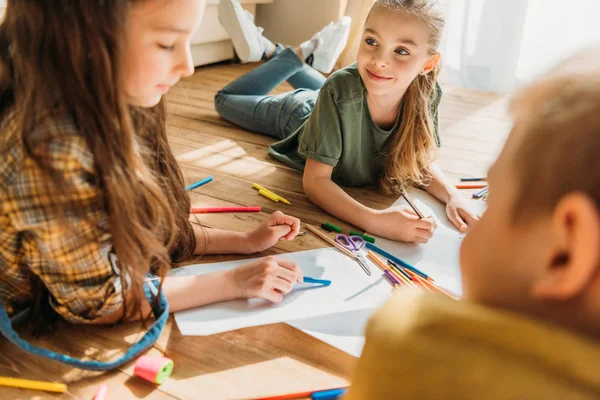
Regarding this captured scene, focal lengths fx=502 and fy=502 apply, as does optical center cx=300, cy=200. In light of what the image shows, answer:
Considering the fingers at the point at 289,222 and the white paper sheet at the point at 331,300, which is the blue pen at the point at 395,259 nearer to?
the white paper sheet at the point at 331,300

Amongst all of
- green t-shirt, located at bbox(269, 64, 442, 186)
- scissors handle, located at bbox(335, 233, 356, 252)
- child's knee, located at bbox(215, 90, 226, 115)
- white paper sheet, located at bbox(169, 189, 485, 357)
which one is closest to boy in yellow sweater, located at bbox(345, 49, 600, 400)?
white paper sheet, located at bbox(169, 189, 485, 357)

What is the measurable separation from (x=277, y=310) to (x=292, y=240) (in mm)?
238

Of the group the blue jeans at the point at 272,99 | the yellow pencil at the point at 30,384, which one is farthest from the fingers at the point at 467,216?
the yellow pencil at the point at 30,384

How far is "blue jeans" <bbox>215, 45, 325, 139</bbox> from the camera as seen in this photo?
1528 millimetres

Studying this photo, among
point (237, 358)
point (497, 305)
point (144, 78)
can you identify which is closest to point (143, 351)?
point (237, 358)

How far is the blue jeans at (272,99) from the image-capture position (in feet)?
5.01

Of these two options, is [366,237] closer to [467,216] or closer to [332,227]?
[332,227]

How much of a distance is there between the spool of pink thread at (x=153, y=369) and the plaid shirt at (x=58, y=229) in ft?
0.29

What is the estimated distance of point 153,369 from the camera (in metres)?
0.66

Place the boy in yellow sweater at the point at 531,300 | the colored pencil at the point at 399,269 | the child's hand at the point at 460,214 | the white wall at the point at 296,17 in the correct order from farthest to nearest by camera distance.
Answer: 1. the white wall at the point at 296,17
2. the child's hand at the point at 460,214
3. the colored pencil at the point at 399,269
4. the boy in yellow sweater at the point at 531,300

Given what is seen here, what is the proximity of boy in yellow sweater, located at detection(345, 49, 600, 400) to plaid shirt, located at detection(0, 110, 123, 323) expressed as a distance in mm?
406

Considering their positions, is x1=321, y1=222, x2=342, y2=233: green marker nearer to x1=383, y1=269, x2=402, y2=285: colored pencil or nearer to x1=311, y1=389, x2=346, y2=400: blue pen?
x1=383, y1=269, x2=402, y2=285: colored pencil

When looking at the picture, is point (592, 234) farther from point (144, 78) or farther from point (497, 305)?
point (144, 78)

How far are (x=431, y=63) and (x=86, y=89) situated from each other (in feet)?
2.67
